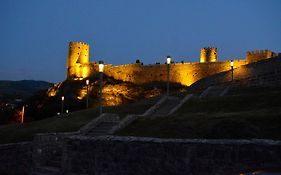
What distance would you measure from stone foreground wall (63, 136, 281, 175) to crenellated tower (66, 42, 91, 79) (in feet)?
315

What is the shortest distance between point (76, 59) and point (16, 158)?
310 feet

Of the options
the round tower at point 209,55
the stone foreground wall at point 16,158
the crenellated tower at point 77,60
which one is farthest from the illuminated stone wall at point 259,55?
the stone foreground wall at point 16,158

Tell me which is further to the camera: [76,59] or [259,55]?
[76,59]

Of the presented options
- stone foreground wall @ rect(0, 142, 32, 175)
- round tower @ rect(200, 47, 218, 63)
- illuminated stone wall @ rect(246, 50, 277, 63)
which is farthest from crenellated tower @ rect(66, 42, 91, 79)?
stone foreground wall @ rect(0, 142, 32, 175)

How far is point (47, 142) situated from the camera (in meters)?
19.1

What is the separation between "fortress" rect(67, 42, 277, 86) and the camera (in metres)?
80.9

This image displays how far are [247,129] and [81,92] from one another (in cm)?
8026

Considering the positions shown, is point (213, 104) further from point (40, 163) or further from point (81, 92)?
point (81, 92)

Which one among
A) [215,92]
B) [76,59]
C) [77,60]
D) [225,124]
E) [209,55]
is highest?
[76,59]

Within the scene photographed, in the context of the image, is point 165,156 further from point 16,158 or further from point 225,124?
point 16,158

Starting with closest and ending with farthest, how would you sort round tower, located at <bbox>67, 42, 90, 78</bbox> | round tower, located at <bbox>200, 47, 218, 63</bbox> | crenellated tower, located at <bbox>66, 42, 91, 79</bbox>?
round tower, located at <bbox>200, 47, 218, 63</bbox>
crenellated tower, located at <bbox>66, 42, 91, 79</bbox>
round tower, located at <bbox>67, 42, 90, 78</bbox>

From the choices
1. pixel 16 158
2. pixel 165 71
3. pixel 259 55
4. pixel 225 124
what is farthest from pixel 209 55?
pixel 225 124

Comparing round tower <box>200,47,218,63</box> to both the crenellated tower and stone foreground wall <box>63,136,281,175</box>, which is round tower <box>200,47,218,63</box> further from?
stone foreground wall <box>63,136,281,175</box>

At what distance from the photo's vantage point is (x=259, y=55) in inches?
2859
